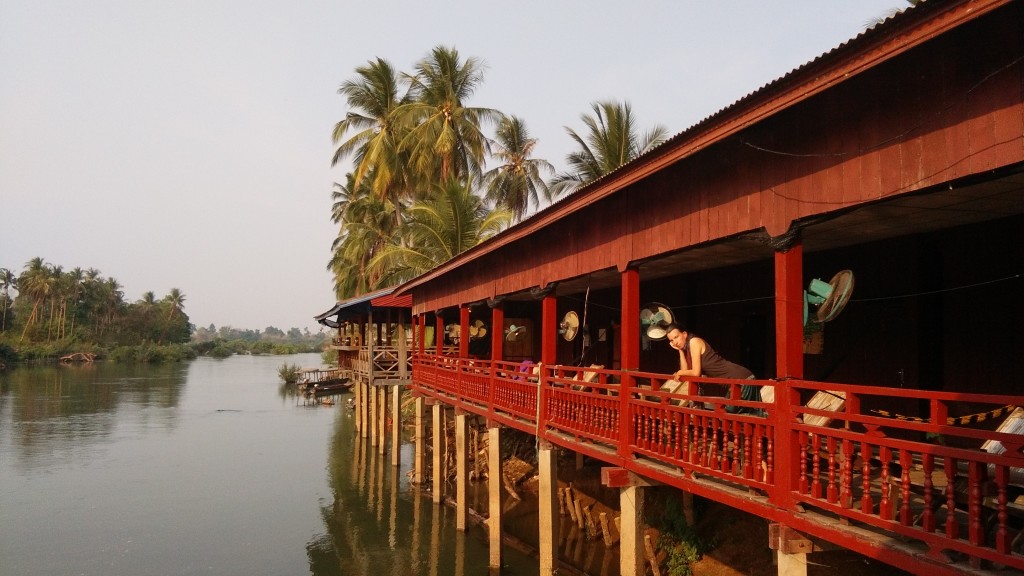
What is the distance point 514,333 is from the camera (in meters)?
18.4

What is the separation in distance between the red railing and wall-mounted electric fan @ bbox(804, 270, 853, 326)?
768 millimetres

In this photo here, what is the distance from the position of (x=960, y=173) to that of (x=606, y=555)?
382 inches

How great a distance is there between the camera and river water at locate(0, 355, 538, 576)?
13.9 m

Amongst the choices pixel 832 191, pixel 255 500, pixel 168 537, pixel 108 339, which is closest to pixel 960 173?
pixel 832 191

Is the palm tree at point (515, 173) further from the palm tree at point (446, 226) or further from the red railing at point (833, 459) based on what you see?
the red railing at point (833, 459)

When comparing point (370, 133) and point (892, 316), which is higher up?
point (370, 133)

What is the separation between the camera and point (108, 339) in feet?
315

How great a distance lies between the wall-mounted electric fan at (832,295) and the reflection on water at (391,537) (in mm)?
8102

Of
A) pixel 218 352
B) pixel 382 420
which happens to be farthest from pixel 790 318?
pixel 218 352

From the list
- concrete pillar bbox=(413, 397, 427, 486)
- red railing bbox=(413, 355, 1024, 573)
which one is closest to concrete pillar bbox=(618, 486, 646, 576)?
red railing bbox=(413, 355, 1024, 573)

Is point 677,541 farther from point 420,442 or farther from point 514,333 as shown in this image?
point 420,442

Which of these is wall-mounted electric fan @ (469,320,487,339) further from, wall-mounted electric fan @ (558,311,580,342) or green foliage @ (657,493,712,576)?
green foliage @ (657,493,712,576)

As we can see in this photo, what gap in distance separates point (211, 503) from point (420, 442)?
615 centimetres

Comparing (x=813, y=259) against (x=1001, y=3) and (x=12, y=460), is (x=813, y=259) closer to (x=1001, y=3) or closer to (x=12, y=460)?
(x=1001, y=3)
